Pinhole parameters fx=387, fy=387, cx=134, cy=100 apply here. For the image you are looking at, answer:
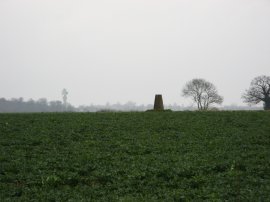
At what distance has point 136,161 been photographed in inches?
676

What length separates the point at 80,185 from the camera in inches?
556

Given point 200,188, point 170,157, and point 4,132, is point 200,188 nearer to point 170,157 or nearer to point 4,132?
point 170,157

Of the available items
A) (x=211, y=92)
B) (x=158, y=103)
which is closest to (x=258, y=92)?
(x=211, y=92)

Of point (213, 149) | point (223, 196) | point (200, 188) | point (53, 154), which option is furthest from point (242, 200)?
point (53, 154)

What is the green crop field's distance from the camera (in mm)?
13141

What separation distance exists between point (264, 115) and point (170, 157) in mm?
16921

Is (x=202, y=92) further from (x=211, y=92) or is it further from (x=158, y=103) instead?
(x=158, y=103)

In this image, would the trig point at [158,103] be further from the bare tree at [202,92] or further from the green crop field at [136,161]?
the bare tree at [202,92]

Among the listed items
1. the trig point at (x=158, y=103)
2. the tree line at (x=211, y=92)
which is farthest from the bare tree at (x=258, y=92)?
the trig point at (x=158, y=103)

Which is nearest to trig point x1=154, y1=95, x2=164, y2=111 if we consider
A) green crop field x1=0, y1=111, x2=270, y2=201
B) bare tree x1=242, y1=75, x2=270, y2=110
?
green crop field x1=0, y1=111, x2=270, y2=201

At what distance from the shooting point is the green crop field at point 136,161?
43.1 ft

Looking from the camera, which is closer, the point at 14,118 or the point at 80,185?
the point at 80,185

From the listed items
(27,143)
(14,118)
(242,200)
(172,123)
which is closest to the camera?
(242,200)

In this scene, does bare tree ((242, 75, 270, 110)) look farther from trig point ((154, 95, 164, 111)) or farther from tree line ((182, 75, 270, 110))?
trig point ((154, 95, 164, 111))
